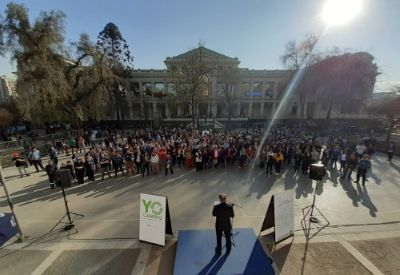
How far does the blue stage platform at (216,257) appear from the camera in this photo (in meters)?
4.81

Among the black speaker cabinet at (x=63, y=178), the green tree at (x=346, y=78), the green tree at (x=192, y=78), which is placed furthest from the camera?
the green tree at (x=346, y=78)

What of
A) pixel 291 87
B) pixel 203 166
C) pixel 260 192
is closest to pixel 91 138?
pixel 203 166

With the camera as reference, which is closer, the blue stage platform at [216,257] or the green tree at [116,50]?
the blue stage platform at [216,257]

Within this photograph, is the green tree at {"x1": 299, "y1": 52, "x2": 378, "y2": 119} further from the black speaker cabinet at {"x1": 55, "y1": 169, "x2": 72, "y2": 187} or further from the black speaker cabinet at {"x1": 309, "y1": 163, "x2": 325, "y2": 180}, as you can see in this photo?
the black speaker cabinet at {"x1": 55, "y1": 169, "x2": 72, "y2": 187}

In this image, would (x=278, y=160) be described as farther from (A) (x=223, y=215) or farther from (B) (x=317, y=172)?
(A) (x=223, y=215)

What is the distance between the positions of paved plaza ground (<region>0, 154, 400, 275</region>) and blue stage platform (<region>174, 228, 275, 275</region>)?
40 cm

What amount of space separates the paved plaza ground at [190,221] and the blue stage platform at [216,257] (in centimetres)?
40

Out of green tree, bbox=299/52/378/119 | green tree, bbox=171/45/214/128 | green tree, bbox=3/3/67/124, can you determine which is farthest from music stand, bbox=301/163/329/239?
green tree, bbox=299/52/378/119

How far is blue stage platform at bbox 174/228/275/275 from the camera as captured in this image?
4812mm

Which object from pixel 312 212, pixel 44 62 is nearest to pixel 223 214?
pixel 312 212

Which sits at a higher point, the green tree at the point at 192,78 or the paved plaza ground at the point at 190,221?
the green tree at the point at 192,78

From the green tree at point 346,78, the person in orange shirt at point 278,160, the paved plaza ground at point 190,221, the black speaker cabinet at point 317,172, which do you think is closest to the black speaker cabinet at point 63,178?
the paved plaza ground at point 190,221

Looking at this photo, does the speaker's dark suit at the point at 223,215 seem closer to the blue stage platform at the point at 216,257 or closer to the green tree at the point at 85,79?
the blue stage platform at the point at 216,257

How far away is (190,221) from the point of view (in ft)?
23.5
